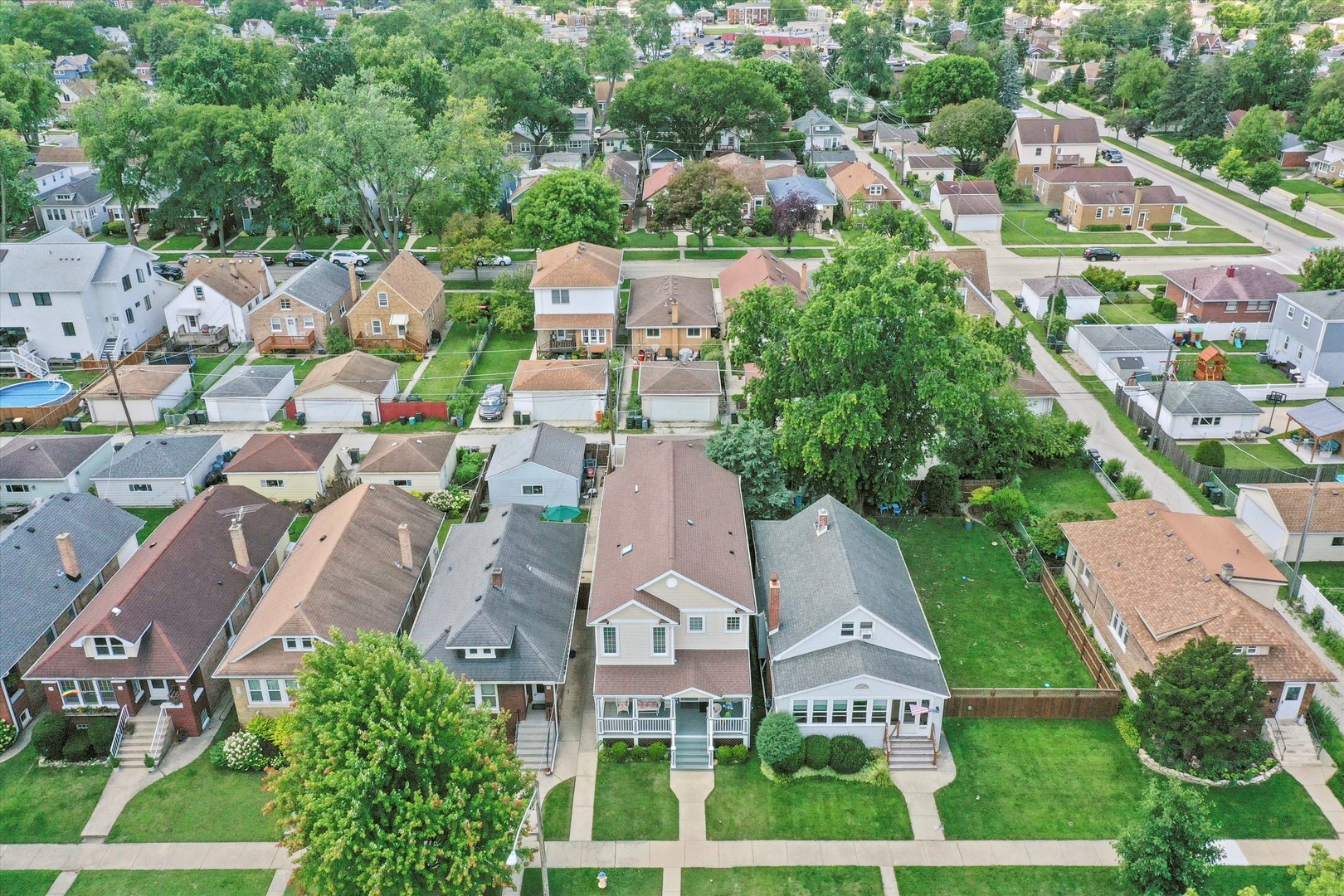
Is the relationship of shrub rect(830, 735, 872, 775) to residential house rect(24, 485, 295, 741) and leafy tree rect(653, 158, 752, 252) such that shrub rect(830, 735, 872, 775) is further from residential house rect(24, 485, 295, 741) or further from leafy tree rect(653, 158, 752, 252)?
leafy tree rect(653, 158, 752, 252)

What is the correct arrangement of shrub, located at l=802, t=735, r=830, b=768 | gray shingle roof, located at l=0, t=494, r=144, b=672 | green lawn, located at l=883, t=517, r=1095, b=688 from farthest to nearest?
green lawn, located at l=883, t=517, r=1095, b=688
gray shingle roof, located at l=0, t=494, r=144, b=672
shrub, located at l=802, t=735, r=830, b=768

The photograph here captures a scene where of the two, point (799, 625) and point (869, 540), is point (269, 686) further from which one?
point (869, 540)

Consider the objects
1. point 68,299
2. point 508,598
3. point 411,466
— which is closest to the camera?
point 508,598

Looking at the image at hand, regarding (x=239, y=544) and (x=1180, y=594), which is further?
(x=239, y=544)

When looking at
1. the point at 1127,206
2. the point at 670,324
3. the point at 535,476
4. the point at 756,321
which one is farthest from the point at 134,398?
the point at 1127,206

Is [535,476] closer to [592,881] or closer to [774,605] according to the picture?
[774,605]

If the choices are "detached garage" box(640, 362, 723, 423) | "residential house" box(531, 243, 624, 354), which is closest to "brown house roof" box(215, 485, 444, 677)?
"detached garage" box(640, 362, 723, 423)

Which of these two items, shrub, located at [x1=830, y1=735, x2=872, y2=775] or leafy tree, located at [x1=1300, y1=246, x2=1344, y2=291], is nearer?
shrub, located at [x1=830, y1=735, x2=872, y2=775]
